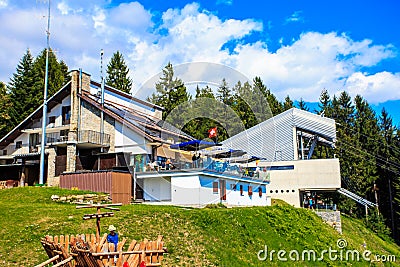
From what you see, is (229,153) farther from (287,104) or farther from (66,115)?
(287,104)

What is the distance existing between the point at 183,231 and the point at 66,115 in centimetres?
2176

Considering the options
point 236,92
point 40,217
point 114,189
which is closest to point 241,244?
point 236,92

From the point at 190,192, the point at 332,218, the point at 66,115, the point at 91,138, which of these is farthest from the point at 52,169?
the point at 332,218

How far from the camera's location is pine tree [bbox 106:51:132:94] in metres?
60.9

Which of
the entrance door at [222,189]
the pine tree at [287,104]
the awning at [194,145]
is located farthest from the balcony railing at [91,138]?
the pine tree at [287,104]

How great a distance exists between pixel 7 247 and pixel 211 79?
9.67 metres

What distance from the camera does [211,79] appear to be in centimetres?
1507

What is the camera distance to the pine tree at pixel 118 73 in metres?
60.9

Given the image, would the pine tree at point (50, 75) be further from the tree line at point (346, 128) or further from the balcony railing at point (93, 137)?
the tree line at point (346, 128)

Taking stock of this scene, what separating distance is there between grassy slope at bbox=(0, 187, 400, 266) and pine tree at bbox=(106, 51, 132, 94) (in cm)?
3666

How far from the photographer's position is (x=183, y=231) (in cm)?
1873

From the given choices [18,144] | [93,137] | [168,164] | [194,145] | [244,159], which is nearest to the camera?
[194,145]

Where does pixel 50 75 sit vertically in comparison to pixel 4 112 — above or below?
above

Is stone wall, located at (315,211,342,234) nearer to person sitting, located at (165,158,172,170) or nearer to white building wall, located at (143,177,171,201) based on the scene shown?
white building wall, located at (143,177,171,201)
